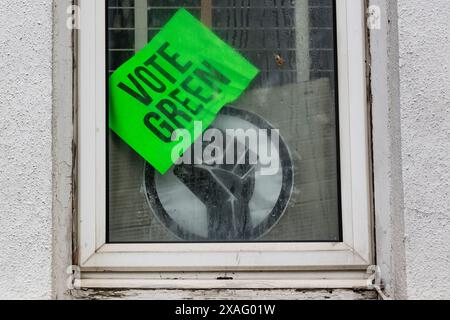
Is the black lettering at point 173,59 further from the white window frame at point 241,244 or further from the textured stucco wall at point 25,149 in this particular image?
the textured stucco wall at point 25,149

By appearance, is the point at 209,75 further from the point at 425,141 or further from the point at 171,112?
the point at 425,141

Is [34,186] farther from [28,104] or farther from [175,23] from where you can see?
[175,23]

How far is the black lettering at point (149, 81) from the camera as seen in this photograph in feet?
9.86

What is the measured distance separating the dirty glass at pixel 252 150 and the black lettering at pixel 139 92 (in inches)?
3.1

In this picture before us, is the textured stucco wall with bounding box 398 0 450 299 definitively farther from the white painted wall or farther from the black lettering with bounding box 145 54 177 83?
the black lettering with bounding box 145 54 177 83

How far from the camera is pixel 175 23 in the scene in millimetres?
3012

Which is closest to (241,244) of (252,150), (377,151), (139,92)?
(252,150)

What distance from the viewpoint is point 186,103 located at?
118 inches

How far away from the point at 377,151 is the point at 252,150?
51 centimetres

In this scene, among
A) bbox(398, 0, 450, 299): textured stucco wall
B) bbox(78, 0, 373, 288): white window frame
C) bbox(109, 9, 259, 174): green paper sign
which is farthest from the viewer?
bbox(109, 9, 259, 174): green paper sign

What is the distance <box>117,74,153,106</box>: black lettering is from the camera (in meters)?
2.99

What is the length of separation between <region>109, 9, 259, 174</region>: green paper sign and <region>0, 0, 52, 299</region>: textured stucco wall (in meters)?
0.32

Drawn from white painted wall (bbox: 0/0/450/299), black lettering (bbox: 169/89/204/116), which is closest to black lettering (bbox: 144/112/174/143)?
black lettering (bbox: 169/89/204/116)
